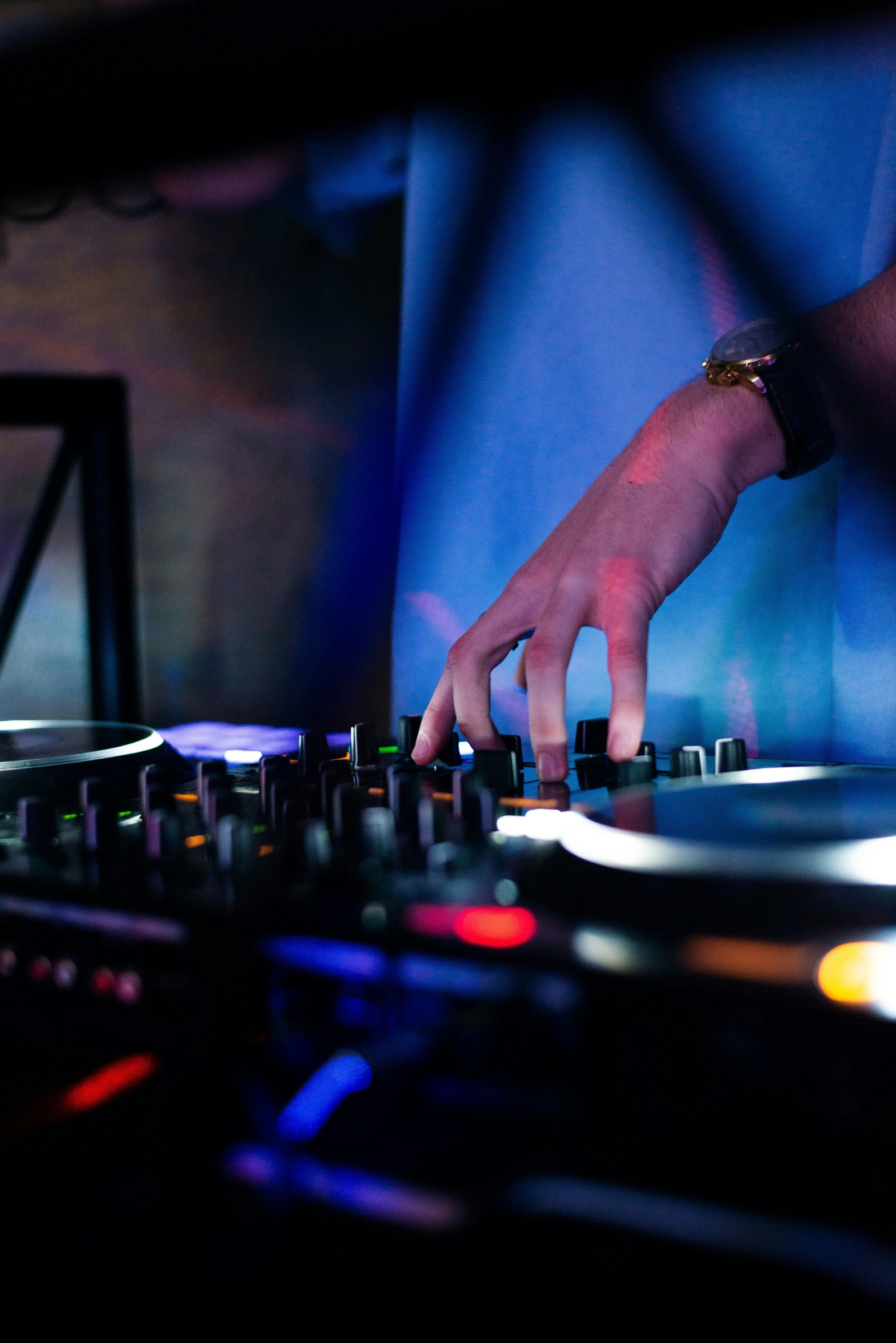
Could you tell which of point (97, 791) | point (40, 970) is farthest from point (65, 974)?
point (97, 791)

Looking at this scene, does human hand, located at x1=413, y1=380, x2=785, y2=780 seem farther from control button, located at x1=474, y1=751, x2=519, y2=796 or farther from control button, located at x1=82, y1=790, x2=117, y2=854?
control button, located at x1=82, y1=790, x2=117, y2=854

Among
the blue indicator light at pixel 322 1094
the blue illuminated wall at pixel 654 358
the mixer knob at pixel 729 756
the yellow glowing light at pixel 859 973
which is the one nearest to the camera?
the yellow glowing light at pixel 859 973

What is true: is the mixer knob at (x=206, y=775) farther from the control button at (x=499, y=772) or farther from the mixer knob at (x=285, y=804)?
the control button at (x=499, y=772)

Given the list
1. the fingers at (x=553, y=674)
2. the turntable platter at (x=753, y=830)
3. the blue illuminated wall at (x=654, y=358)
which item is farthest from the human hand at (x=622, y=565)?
the blue illuminated wall at (x=654, y=358)

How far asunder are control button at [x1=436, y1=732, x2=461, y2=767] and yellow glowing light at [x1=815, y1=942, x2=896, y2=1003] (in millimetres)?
514

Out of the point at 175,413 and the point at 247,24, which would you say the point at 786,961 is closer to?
the point at 247,24

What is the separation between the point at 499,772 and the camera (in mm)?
566

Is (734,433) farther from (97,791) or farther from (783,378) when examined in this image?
(97,791)

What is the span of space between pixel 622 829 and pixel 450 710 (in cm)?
37

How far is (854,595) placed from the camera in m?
1.00

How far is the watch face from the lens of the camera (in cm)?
81

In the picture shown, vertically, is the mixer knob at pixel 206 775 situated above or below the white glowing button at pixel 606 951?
above

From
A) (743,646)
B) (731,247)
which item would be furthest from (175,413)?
(743,646)

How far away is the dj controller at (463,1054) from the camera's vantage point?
0.98 feet
